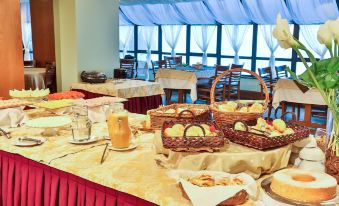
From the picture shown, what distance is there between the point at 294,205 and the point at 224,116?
2.07 ft

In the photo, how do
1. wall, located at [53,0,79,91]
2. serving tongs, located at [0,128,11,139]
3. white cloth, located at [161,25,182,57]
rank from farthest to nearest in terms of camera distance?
1. white cloth, located at [161,25,182,57]
2. wall, located at [53,0,79,91]
3. serving tongs, located at [0,128,11,139]

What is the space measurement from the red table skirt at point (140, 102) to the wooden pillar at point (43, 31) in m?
2.65

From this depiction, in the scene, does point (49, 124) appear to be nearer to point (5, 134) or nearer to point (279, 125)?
point (5, 134)

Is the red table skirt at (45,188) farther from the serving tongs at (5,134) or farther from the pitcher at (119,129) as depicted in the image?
the pitcher at (119,129)

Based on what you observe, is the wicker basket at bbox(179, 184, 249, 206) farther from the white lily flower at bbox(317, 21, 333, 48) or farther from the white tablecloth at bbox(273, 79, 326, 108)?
the white tablecloth at bbox(273, 79, 326, 108)

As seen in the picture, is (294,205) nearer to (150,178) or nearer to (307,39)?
(150,178)

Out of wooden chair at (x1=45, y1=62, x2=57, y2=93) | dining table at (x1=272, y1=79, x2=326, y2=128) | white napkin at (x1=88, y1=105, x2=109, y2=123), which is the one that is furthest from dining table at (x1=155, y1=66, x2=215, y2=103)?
white napkin at (x1=88, y1=105, x2=109, y2=123)

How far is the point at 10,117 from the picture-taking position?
2047 mm

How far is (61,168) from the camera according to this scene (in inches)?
55.6

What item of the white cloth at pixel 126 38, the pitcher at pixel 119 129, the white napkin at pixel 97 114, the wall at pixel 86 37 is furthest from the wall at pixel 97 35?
the white cloth at pixel 126 38

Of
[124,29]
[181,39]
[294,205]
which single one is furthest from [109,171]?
[124,29]

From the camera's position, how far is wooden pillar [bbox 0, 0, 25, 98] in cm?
335

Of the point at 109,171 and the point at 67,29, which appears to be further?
the point at 67,29

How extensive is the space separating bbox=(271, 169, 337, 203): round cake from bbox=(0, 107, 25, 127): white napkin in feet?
4.77
